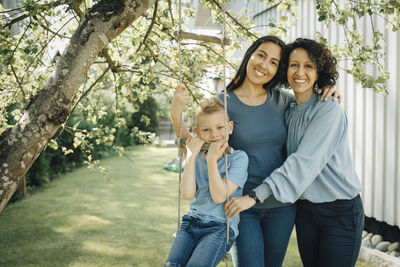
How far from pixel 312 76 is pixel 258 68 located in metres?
0.30

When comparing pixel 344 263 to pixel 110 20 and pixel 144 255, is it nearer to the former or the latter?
pixel 110 20

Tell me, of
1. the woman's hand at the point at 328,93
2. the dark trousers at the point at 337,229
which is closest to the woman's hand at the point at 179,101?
the woman's hand at the point at 328,93

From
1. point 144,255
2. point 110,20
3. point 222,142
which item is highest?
point 110,20

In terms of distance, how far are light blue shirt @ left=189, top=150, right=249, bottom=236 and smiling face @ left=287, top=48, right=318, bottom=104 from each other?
0.49 metres

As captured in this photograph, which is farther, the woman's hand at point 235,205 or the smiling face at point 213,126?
the smiling face at point 213,126

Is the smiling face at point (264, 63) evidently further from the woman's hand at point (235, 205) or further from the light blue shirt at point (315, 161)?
the woman's hand at point (235, 205)

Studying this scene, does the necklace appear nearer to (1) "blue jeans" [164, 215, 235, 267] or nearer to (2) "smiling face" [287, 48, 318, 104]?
(2) "smiling face" [287, 48, 318, 104]

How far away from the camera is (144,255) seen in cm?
404

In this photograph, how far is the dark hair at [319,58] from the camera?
6.96ft

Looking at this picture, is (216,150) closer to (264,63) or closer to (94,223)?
(264,63)

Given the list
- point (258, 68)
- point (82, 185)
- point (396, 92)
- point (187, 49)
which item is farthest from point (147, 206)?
point (258, 68)

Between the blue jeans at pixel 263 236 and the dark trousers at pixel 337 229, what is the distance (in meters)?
0.13

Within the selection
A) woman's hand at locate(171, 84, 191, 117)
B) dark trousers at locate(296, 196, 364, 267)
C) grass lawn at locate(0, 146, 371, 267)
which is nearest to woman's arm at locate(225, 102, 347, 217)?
dark trousers at locate(296, 196, 364, 267)

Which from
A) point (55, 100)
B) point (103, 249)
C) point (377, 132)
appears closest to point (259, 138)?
point (55, 100)
